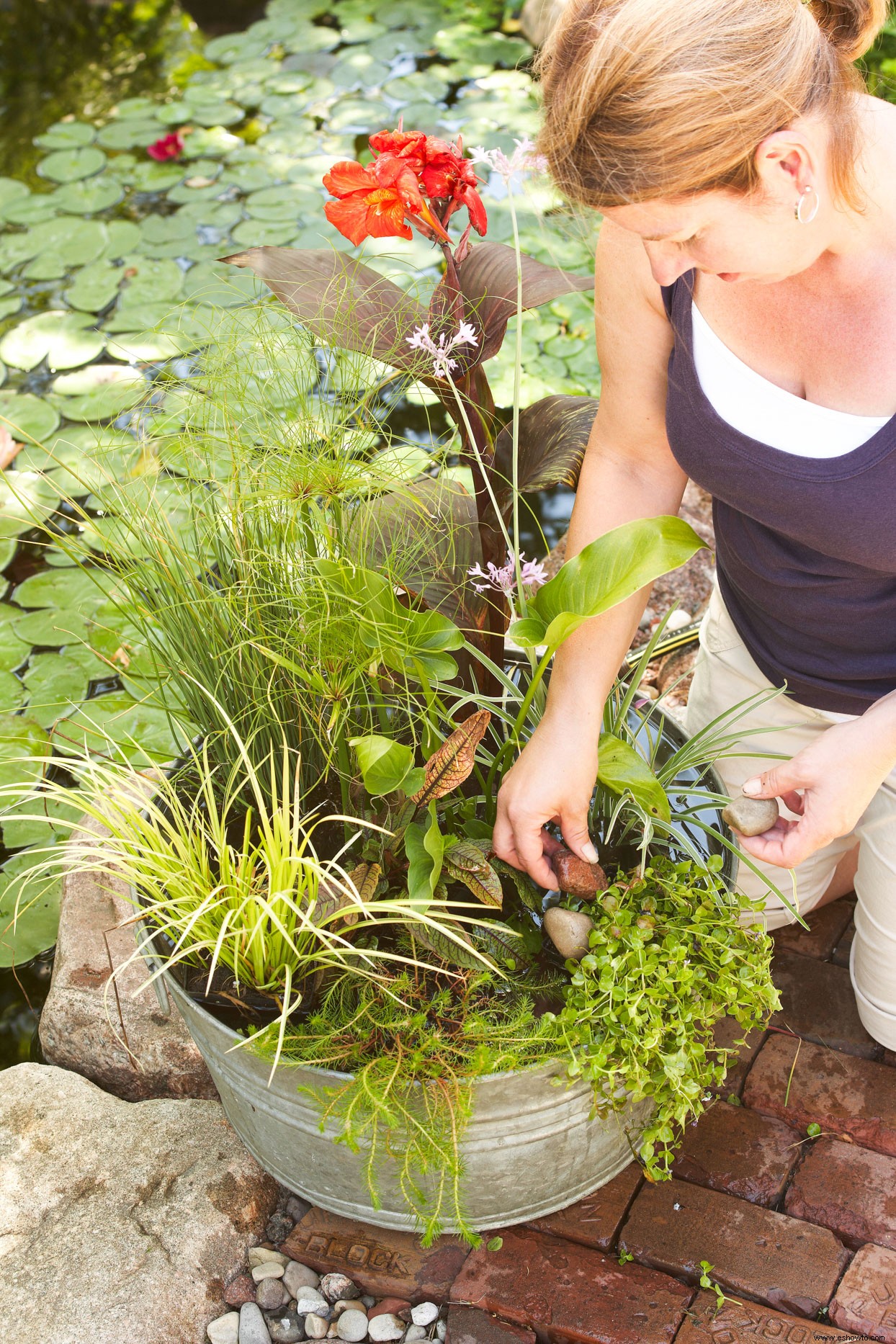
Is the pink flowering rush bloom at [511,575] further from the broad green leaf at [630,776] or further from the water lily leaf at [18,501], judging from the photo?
the water lily leaf at [18,501]

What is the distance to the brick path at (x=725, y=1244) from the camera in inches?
44.9

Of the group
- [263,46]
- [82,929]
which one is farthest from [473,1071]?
[263,46]

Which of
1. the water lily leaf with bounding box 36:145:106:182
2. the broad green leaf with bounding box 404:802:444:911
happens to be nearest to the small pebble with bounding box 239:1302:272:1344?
the broad green leaf with bounding box 404:802:444:911

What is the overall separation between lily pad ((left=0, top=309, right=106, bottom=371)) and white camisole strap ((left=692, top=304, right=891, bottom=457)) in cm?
209

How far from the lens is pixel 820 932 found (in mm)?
1571

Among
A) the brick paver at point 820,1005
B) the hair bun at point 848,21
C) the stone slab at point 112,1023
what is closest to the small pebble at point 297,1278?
the stone slab at point 112,1023

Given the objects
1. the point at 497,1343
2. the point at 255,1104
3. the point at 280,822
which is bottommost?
the point at 497,1343

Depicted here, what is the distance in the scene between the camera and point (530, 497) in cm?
258

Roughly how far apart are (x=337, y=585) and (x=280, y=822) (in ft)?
0.80

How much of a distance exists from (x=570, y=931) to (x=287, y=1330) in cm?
57

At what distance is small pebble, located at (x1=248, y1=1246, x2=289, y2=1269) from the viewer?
1270 millimetres

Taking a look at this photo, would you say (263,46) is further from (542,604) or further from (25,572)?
(542,604)

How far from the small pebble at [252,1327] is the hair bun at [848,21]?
139 centimetres

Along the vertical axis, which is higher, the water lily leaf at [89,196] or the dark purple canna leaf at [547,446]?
the dark purple canna leaf at [547,446]
